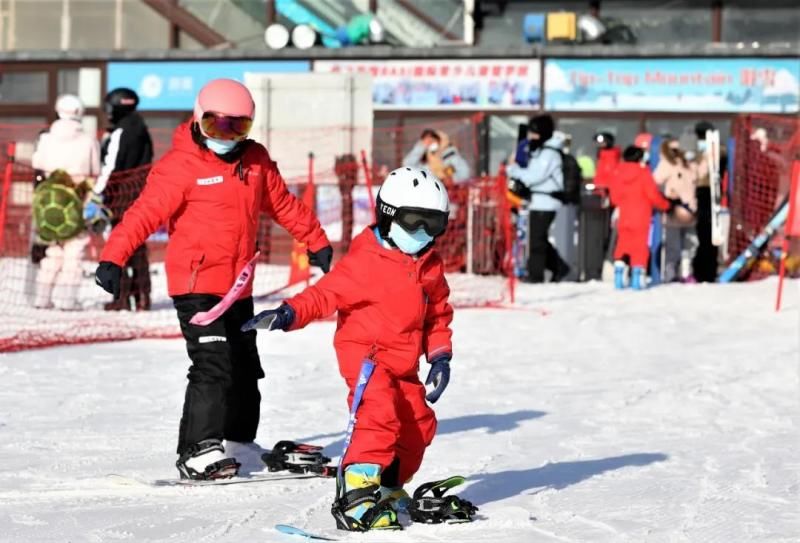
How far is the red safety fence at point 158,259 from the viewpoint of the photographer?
13.7m

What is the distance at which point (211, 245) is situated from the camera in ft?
23.2

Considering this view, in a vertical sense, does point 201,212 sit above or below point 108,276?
above

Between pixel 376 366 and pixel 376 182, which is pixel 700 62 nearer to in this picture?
pixel 376 182

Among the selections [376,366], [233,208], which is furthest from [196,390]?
[376,366]

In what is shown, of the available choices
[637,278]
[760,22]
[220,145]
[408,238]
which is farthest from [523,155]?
[408,238]

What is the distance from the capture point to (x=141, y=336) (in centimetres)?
1288

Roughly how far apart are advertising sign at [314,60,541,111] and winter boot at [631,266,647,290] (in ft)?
19.7

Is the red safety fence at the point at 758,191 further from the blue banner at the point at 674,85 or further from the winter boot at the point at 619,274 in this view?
the blue banner at the point at 674,85

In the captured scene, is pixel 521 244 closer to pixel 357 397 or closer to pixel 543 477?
pixel 543 477

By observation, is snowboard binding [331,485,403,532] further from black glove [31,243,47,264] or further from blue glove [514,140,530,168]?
blue glove [514,140,530,168]

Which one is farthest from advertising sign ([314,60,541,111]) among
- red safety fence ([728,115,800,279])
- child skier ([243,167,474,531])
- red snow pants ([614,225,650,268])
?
child skier ([243,167,474,531])

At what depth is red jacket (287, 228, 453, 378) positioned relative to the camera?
6.08 m

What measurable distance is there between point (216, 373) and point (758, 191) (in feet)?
40.2

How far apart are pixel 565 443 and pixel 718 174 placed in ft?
32.7
